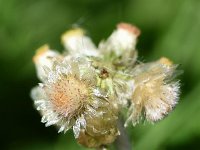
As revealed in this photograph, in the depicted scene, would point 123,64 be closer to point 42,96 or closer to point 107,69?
point 107,69

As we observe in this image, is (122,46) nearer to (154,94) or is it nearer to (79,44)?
(79,44)

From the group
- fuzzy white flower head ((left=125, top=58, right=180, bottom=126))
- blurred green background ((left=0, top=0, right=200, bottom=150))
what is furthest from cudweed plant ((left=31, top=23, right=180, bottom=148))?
blurred green background ((left=0, top=0, right=200, bottom=150))

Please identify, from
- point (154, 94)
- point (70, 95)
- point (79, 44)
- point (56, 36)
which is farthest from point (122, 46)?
point (56, 36)

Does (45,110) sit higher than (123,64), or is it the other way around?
(123,64)

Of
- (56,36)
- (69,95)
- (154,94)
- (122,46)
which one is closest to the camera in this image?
(69,95)

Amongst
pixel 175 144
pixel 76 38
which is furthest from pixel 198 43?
pixel 76 38
